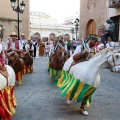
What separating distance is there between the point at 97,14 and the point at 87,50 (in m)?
23.3

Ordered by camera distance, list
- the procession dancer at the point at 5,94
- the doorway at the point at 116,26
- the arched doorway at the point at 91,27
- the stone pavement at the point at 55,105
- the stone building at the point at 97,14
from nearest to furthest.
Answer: the procession dancer at the point at 5,94
the stone pavement at the point at 55,105
the doorway at the point at 116,26
the stone building at the point at 97,14
the arched doorway at the point at 91,27

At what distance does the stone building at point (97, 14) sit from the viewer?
23656mm

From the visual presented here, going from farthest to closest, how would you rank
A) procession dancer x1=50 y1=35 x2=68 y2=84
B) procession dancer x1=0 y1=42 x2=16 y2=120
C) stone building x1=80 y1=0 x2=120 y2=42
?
stone building x1=80 y1=0 x2=120 y2=42 → procession dancer x1=50 y1=35 x2=68 y2=84 → procession dancer x1=0 y1=42 x2=16 y2=120

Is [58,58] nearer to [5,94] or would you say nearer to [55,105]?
[55,105]

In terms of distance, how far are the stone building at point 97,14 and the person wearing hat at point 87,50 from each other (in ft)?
55.6

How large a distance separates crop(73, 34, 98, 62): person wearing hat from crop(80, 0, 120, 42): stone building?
55.6 ft

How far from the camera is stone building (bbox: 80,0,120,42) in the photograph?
23656mm

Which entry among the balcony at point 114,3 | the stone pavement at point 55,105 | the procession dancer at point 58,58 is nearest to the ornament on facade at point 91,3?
the balcony at point 114,3

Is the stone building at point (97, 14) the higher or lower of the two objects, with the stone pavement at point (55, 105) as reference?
higher

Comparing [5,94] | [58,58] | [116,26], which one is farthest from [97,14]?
[5,94]

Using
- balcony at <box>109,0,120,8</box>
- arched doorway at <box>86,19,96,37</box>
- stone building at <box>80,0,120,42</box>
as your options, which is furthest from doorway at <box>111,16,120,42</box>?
arched doorway at <box>86,19,96,37</box>

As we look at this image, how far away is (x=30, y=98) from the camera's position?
7.67 m

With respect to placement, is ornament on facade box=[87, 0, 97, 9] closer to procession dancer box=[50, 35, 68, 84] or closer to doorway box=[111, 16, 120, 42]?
doorway box=[111, 16, 120, 42]

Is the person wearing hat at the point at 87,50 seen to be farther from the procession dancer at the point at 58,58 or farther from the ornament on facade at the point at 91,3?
the ornament on facade at the point at 91,3
